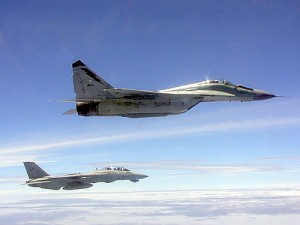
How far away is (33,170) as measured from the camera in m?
75.2

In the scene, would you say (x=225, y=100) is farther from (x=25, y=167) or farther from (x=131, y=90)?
(x=25, y=167)

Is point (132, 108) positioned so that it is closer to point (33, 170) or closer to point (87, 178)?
point (87, 178)

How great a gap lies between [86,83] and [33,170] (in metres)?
52.8

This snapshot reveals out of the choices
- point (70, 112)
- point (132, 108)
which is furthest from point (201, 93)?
point (70, 112)

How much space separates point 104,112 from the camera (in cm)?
3031

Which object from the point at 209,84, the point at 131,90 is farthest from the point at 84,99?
the point at 209,84

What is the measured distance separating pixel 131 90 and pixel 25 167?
5448cm

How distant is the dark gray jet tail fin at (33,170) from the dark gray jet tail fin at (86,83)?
168 feet

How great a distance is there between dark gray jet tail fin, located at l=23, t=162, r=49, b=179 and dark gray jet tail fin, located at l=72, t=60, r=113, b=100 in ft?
168

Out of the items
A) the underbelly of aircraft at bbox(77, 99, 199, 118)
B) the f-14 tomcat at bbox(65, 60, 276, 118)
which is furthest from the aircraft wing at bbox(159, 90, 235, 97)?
the underbelly of aircraft at bbox(77, 99, 199, 118)

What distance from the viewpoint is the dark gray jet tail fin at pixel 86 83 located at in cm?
2892

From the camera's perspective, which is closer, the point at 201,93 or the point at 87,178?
the point at 201,93

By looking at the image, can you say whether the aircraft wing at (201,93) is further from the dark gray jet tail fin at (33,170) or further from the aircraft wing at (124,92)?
the dark gray jet tail fin at (33,170)

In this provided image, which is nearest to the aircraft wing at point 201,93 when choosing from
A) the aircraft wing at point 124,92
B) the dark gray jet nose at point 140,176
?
the aircraft wing at point 124,92
